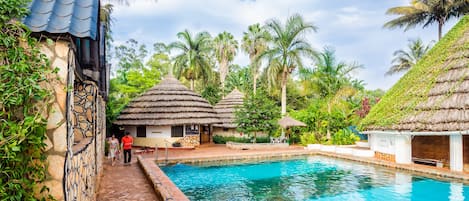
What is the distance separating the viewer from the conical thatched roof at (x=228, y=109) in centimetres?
2338

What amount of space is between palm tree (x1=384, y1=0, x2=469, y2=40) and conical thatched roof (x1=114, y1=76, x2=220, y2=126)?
15.3 m

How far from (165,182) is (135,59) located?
32.8 metres


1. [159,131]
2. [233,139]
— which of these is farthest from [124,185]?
[233,139]

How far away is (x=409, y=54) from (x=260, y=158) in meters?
20.4

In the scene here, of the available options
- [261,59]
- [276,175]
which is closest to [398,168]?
[276,175]

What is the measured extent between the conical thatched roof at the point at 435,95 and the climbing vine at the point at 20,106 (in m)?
13.0

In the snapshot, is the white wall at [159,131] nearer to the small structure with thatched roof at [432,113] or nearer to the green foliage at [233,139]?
the green foliage at [233,139]

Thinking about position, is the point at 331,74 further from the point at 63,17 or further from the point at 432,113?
the point at 63,17

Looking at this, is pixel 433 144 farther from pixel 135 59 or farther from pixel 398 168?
pixel 135 59

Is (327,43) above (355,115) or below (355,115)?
above

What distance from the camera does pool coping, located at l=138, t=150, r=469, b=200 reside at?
8.35 meters

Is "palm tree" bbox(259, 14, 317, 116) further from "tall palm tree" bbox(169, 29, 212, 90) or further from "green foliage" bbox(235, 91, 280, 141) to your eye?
"tall palm tree" bbox(169, 29, 212, 90)

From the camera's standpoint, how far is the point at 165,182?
890cm

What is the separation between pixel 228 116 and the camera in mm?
23922
